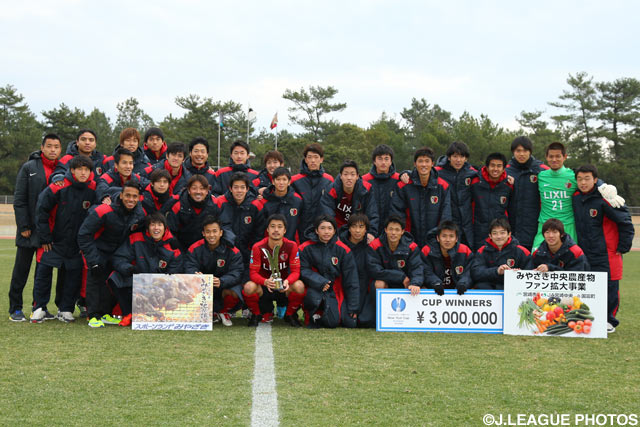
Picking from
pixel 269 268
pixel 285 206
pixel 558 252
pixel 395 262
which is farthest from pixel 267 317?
pixel 558 252

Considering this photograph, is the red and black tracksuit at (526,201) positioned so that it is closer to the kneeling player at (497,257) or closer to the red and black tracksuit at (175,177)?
the kneeling player at (497,257)

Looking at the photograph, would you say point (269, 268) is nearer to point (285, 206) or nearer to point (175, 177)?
point (285, 206)

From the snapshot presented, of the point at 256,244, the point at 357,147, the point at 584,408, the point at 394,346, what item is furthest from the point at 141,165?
the point at 357,147

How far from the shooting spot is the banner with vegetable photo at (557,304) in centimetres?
590

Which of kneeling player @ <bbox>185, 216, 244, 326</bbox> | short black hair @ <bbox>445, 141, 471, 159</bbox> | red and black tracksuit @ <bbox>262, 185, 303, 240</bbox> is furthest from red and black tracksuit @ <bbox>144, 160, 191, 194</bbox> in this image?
short black hair @ <bbox>445, 141, 471, 159</bbox>

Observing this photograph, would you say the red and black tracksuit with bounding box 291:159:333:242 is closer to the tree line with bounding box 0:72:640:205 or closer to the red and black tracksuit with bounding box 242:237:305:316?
the red and black tracksuit with bounding box 242:237:305:316

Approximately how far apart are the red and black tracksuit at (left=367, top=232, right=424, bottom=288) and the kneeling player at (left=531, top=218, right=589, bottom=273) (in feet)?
3.95

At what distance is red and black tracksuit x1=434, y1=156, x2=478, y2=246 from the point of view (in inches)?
267

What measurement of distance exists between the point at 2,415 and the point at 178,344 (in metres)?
1.98

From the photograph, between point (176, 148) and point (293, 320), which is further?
point (176, 148)

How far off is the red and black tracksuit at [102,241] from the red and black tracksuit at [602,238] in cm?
457

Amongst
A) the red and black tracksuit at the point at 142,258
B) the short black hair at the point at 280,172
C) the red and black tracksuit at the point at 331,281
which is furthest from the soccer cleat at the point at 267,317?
the short black hair at the point at 280,172

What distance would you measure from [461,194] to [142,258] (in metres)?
3.52

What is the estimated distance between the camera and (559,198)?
6.49 metres
